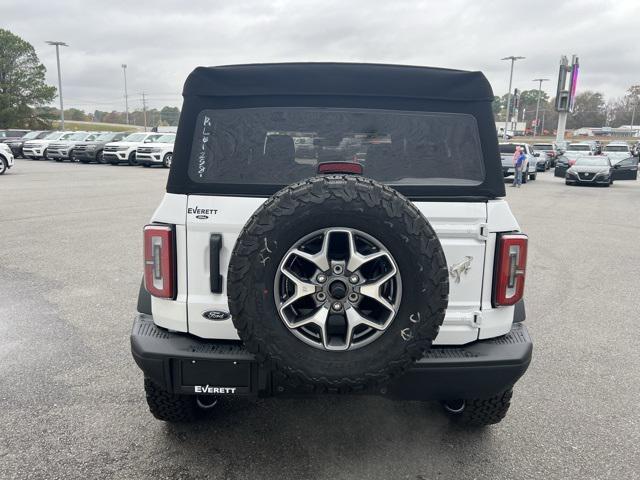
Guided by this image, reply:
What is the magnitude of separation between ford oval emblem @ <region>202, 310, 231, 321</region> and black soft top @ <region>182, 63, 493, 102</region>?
3.60ft

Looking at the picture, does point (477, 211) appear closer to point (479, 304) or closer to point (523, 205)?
point (479, 304)

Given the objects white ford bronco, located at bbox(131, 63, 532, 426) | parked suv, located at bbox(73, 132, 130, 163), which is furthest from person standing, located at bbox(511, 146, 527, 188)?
parked suv, located at bbox(73, 132, 130, 163)

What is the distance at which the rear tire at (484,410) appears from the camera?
9.86 ft

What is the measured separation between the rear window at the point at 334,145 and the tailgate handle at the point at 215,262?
1.06 ft

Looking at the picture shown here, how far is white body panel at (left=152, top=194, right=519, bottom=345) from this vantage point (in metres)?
2.52

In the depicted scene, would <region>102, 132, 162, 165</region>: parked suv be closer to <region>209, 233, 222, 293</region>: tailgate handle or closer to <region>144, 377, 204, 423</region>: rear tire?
<region>144, 377, 204, 423</region>: rear tire

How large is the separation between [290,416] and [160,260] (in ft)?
4.49

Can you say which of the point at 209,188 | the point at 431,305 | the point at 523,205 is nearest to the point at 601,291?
the point at 431,305

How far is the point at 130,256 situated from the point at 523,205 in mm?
11008

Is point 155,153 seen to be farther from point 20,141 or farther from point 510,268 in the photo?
point 510,268

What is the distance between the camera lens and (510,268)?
260 centimetres

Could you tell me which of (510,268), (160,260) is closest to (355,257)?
(510,268)

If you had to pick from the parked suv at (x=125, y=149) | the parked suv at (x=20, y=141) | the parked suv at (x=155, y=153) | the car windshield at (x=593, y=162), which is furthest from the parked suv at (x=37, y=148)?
the car windshield at (x=593, y=162)

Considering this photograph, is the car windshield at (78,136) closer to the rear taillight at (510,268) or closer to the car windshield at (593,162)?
the car windshield at (593,162)
